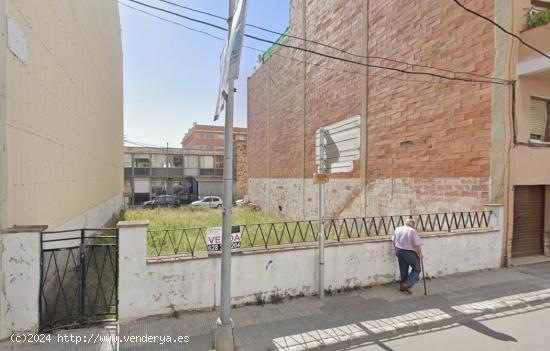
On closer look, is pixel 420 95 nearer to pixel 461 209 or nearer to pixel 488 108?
pixel 488 108

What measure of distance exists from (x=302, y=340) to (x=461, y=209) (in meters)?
6.32

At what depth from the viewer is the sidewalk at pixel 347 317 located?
4098mm

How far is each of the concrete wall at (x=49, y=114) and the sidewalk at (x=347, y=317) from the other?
219 centimetres

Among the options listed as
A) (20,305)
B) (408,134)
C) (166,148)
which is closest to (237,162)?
(166,148)

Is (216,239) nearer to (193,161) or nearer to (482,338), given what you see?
(482,338)

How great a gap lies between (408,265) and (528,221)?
4929 mm

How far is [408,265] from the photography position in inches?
235

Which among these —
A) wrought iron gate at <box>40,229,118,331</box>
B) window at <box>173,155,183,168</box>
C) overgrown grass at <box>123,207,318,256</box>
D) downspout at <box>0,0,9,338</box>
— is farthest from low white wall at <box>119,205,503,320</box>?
window at <box>173,155,183,168</box>

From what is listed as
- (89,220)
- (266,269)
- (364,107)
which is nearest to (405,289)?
(266,269)

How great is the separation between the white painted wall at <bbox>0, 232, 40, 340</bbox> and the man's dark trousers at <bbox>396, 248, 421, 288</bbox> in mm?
5890

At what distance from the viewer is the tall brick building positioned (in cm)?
751

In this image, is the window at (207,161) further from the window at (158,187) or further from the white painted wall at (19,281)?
the white painted wall at (19,281)

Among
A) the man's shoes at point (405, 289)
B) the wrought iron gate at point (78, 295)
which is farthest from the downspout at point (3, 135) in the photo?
the man's shoes at point (405, 289)

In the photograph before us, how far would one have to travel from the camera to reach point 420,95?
9.53 m
